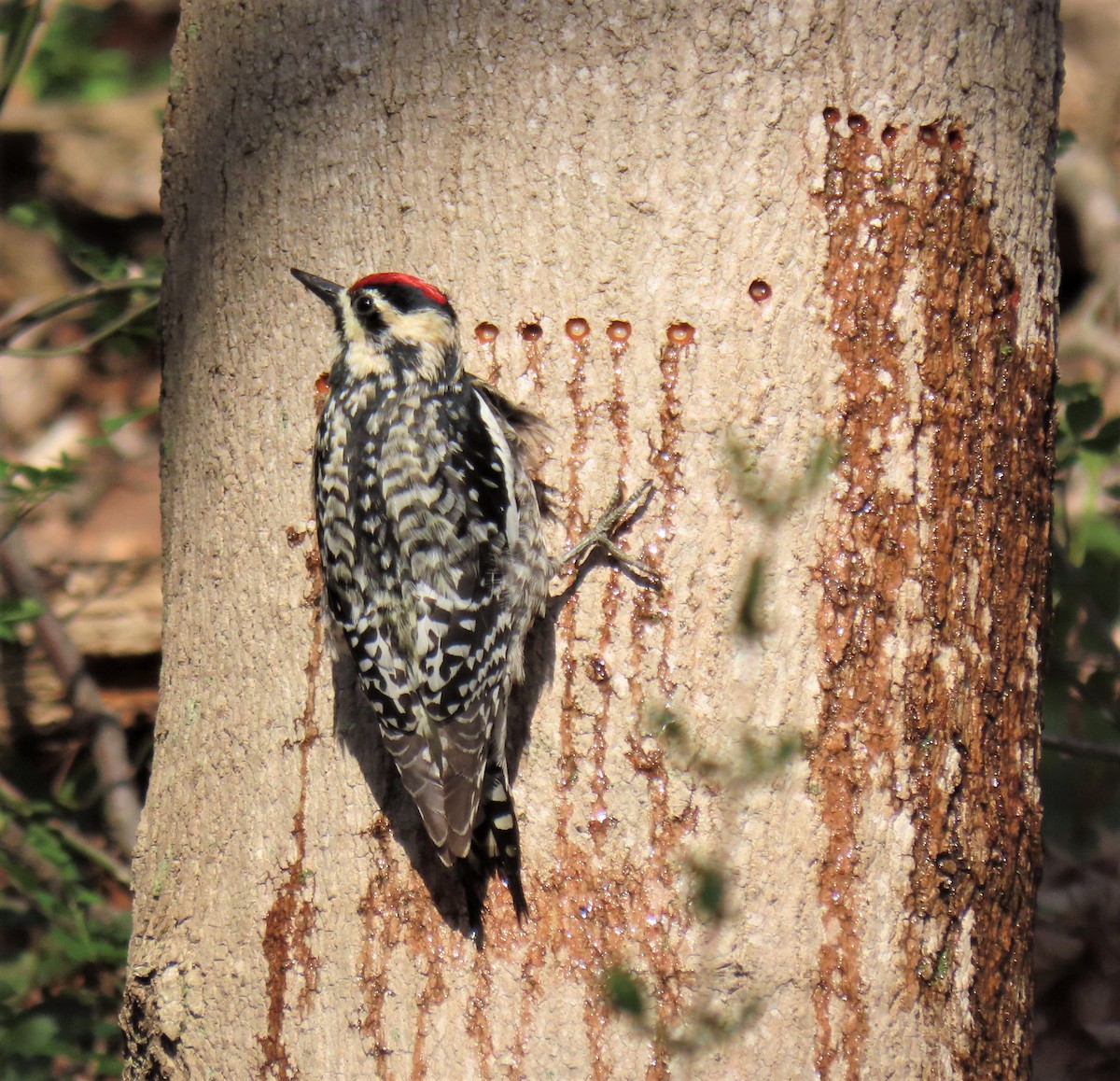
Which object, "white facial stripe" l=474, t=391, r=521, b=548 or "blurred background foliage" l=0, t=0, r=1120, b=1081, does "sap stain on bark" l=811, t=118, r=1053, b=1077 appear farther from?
"white facial stripe" l=474, t=391, r=521, b=548

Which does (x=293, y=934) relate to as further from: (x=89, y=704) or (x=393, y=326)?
(x=89, y=704)

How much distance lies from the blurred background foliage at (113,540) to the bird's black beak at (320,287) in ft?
3.53

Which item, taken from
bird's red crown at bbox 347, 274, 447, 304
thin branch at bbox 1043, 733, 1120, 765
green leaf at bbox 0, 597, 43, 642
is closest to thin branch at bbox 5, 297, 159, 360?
green leaf at bbox 0, 597, 43, 642

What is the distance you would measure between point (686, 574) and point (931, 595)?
1.49ft

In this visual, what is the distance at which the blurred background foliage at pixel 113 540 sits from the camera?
12.1 feet

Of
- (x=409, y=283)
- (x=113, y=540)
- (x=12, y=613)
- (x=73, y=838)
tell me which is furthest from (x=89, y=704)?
(x=409, y=283)

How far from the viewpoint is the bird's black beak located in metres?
2.64

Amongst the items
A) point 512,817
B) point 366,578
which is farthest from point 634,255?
point 512,817

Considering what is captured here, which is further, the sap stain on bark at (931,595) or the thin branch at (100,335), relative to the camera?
the thin branch at (100,335)

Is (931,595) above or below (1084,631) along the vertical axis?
above

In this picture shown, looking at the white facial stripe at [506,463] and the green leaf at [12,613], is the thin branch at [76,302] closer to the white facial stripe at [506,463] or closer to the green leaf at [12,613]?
the green leaf at [12,613]

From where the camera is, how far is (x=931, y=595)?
238cm

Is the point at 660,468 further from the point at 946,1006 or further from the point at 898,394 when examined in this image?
the point at 946,1006

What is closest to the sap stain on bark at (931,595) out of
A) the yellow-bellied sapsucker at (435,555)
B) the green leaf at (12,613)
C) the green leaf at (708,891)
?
the green leaf at (708,891)
